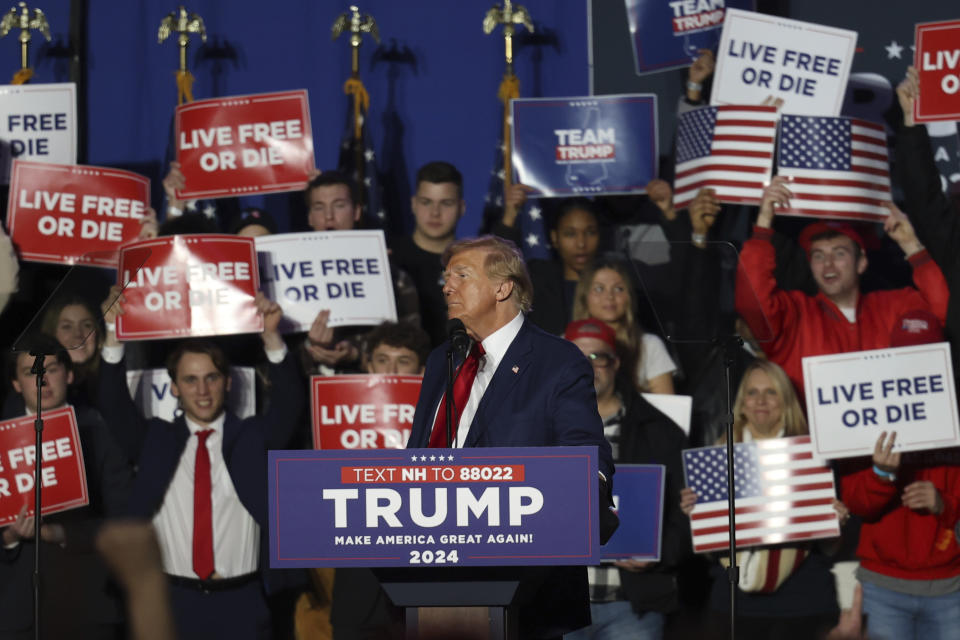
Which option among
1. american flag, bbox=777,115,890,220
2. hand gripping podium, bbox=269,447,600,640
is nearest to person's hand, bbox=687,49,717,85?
american flag, bbox=777,115,890,220

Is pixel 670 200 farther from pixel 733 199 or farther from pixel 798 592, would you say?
pixel 798 592

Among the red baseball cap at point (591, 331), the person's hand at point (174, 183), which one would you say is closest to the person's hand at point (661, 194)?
the red baseball cap at point (591, 331)

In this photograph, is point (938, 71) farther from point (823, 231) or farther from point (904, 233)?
point (823, 231)

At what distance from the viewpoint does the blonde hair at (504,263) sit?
10.8 feet

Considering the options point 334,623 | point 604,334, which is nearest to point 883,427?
point 604,334

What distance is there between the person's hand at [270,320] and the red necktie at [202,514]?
46cm

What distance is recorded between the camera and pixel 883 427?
5234mm

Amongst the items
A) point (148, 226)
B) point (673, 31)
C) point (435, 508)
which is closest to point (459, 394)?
point (435, 508)

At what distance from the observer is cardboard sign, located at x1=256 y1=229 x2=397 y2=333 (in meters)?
5.73

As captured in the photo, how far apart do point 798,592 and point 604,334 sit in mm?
1245

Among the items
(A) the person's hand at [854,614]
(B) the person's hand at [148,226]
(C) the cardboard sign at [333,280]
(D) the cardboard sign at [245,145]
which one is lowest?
(A) the person's hand at [854,614]

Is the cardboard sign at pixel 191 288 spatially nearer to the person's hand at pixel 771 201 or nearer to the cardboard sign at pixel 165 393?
the cardboard sign at pixel 165 393

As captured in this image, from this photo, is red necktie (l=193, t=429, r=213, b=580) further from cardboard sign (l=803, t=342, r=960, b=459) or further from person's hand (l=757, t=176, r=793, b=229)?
person's hand (l=757, t=176, r=793, b=229)

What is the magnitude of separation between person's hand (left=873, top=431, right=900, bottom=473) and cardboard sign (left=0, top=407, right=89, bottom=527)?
3064 mm
